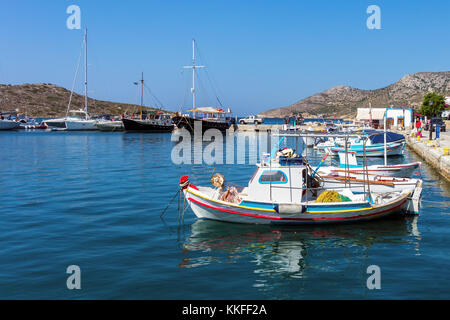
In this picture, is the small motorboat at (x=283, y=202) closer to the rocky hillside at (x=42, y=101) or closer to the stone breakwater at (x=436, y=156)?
the stone breakwater at (x=436, y=156)

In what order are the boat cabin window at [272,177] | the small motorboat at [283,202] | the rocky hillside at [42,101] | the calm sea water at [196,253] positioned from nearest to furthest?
the calm sea water at [196,253] < the small motorboat at [283,202] < the boat cabin window at [272,177] < the rocky hillside at [42,101]

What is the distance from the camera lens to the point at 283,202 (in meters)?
14.8

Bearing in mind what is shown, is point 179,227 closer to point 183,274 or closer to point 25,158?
point 183,274

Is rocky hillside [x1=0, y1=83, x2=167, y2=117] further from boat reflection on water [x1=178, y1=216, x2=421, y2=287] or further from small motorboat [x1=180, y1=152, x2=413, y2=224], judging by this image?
boat reflection on water [x1=178, y1=216, x2=421, y2=287]

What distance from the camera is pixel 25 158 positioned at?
37.5 meters

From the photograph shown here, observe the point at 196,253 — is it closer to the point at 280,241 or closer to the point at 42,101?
the point at 280,241

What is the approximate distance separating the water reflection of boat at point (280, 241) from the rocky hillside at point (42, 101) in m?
145

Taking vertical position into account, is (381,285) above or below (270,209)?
below

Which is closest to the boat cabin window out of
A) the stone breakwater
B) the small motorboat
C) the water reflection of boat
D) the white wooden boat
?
the small motorboat

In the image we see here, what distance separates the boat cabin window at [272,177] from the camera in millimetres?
15375

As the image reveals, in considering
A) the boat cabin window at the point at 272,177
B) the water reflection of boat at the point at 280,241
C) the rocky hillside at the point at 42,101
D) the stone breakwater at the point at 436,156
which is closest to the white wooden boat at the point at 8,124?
the rocky hillside at the point at 42,101
